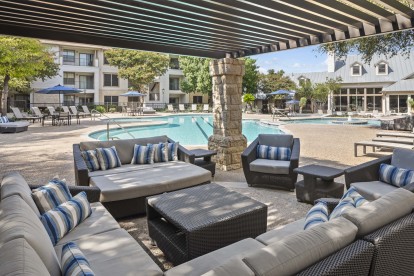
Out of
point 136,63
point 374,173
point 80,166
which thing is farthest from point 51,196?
point 136,63

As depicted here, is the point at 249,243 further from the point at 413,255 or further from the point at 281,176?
the point at 281,176

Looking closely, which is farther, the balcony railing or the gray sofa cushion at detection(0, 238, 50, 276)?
the balcony railing

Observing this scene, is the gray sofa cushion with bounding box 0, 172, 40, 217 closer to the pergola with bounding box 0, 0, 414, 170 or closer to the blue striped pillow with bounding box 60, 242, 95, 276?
the blue striped pillow with bounding box 60, 242, 95, 276

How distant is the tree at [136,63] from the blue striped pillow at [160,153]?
2441 centimetres

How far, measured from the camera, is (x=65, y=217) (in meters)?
2.70

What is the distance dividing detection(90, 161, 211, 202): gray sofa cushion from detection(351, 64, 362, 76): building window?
32149 mm

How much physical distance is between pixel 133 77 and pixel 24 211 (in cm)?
2817

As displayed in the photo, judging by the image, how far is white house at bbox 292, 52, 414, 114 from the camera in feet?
92.2

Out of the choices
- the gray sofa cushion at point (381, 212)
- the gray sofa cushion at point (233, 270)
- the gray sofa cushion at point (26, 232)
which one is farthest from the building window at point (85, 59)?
the gray sofa cushion at point (233, 270)

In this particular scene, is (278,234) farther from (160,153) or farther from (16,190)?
(160,153)

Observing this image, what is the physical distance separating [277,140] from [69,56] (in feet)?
99.1

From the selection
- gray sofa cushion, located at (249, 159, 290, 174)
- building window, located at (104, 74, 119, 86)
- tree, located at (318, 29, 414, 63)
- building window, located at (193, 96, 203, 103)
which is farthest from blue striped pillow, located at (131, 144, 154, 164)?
building window, located at (193, 96, 203, 103)

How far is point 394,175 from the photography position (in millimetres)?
4031

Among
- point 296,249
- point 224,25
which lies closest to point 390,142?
point 224,25
